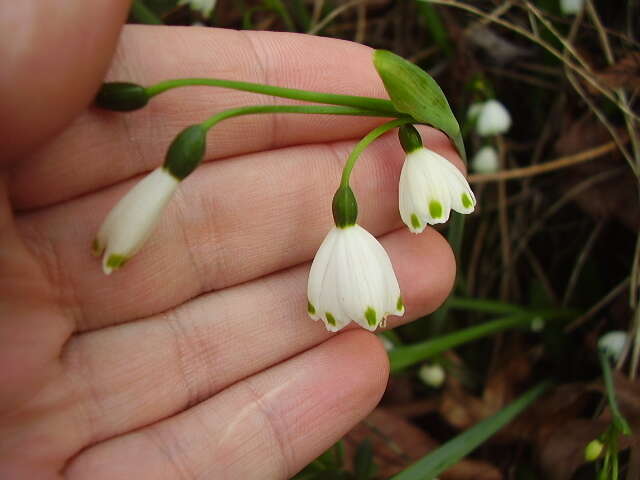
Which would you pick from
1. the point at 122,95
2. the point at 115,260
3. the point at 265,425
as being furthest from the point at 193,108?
the point at 265,425

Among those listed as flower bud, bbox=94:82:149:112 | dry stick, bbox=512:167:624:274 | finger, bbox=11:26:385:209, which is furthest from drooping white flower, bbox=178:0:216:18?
dry stick, bbox=512:167:624:274

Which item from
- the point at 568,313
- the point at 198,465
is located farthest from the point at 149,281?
the point at 568,313

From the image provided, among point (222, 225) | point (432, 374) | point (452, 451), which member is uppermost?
point (222, 225)

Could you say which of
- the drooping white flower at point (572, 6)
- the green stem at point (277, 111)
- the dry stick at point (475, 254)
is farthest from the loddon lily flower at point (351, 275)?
the drooping white flower at point (572, 6)

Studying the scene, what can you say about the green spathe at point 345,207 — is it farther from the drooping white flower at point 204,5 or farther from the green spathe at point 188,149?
the drooping white flower at point 204,5

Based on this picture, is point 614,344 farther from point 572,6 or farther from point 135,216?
point 135,216

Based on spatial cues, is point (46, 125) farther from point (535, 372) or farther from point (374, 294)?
point (535, 372)
